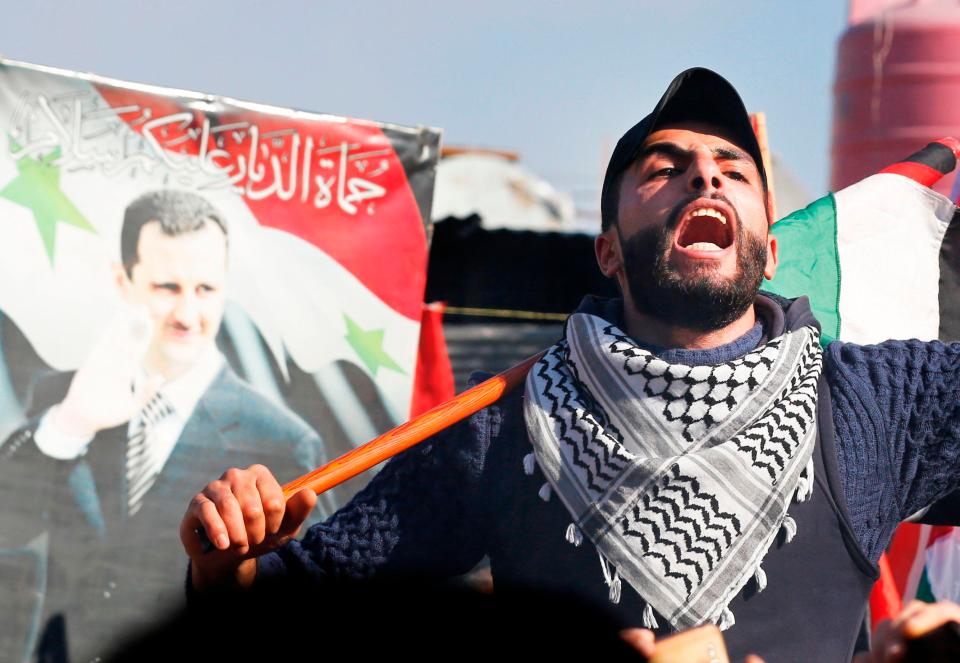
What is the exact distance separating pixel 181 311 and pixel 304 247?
1.70 feet

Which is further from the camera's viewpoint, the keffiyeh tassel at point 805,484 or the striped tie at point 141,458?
the striped tie at point 141,458

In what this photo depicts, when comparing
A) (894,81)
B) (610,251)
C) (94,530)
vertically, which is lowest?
(94,530)

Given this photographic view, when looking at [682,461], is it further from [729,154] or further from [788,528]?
[729,154]

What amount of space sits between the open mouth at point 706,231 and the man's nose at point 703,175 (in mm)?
45

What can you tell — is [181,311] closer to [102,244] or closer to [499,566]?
[102,244]

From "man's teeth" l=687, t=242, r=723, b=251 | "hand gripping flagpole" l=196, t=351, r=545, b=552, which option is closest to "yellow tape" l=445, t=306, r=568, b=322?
"hand gripping flagpole" l=196, t=351, r=545, b=552

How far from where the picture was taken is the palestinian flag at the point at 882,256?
2.90m

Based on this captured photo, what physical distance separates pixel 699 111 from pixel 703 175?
0.16 meters

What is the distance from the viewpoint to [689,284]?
2.11 m

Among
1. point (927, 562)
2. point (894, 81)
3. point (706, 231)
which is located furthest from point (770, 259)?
point (894, 81)

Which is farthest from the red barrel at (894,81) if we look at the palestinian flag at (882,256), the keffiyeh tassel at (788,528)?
the keffiyeh tassel at (788,528)

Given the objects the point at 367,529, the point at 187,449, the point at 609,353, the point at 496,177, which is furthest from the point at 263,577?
the point at 496,177

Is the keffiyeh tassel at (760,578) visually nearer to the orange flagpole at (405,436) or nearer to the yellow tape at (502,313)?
the orange flagpole at (405,436)

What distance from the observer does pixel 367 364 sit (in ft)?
15.0
